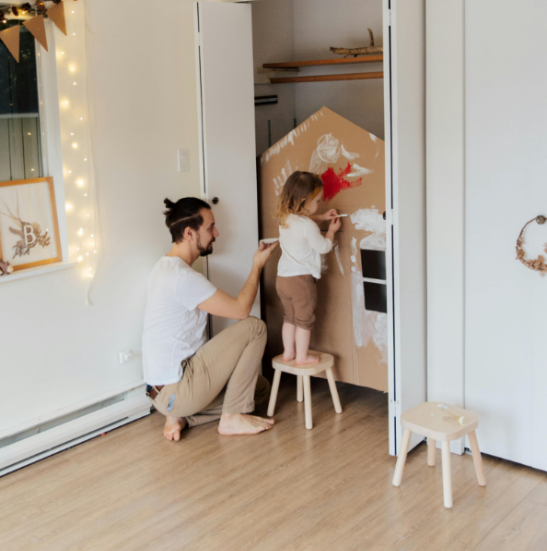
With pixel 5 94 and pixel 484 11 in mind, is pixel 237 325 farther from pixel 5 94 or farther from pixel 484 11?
pixel 484 11

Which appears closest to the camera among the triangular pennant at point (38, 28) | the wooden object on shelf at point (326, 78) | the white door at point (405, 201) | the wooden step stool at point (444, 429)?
the wooden step stool at point (444, 429)

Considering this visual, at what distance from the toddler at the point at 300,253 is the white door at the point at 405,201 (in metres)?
0.45

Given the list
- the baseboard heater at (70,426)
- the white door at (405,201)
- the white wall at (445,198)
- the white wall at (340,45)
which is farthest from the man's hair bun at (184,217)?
the white wall at (340,45)

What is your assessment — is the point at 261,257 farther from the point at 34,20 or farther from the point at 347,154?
the point at 34,20

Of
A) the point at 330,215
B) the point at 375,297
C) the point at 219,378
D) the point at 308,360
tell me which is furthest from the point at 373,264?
the point at 219,378

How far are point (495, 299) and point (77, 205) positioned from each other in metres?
1.73

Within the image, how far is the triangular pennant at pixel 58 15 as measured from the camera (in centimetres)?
251

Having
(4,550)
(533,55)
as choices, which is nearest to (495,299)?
(533,55)

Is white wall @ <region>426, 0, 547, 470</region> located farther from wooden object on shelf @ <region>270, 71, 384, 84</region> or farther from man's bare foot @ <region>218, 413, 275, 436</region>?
wooden object on shelf @ <region>270, 71, 384, 84</region>

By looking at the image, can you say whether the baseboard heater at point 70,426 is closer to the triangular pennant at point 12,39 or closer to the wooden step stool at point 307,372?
the wooden step stool at point 307,372

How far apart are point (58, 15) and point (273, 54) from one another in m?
1.62

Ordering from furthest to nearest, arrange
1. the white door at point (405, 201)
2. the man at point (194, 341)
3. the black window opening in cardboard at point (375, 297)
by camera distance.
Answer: the black window opening in cardboard at point (375, 297)
the man at point (194, 341)
the white door at point (405, 201)

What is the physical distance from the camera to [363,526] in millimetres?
2082

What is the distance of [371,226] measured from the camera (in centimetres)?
280
